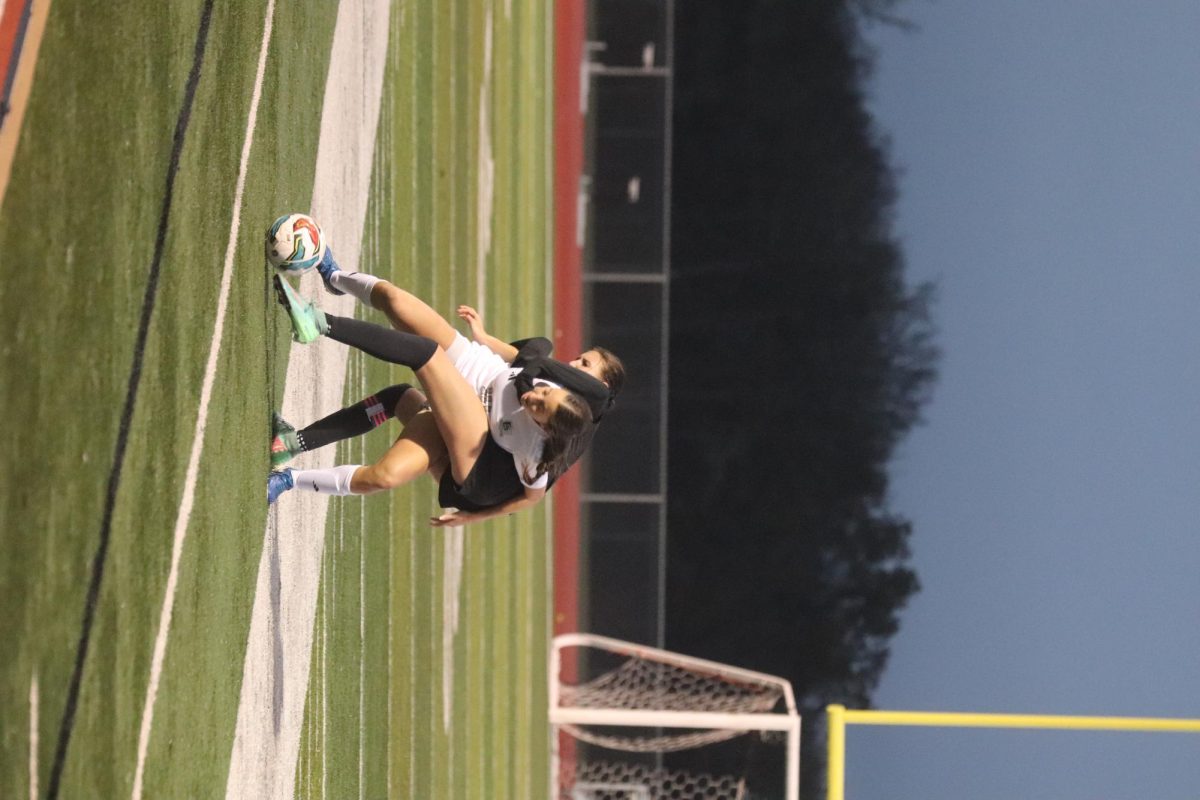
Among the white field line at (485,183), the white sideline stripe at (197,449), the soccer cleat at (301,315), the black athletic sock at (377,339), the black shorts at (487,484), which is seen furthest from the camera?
the white field line at (485,183)

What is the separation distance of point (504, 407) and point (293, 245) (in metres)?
0.97

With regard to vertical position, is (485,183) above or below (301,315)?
above

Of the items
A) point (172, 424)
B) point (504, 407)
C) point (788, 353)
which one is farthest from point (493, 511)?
point (788, 353)

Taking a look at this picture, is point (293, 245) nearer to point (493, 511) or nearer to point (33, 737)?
point (493, 511)

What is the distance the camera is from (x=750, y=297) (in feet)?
61.1

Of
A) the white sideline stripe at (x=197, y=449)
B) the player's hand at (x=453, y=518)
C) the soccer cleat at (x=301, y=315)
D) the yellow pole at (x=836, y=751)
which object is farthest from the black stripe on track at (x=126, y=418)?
the yellow pole at (x=836, y=751)

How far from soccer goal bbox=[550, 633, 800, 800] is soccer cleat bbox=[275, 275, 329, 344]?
28.7 ft

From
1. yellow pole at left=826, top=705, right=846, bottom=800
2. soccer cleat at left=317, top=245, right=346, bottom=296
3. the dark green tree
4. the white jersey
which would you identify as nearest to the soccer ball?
soccer cleat at left=317, top=245, right=346, bottom=296

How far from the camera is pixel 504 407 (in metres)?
5.48

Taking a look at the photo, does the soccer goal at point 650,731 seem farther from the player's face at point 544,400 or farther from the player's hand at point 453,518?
the player's face at point 544,400

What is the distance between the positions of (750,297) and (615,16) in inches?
155

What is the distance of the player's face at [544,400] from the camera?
16.8 ft

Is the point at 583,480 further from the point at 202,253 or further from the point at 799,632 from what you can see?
the point at 202,253

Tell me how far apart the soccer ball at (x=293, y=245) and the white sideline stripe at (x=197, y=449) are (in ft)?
0.47
